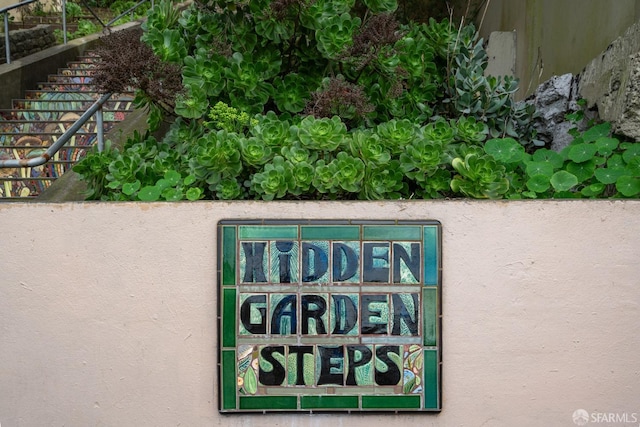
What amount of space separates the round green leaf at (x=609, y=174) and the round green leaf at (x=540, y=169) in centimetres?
24

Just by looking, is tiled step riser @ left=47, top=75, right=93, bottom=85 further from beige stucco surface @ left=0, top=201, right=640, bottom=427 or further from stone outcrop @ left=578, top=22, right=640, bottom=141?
stone outcrop @ left=578, top=22, right=640, bottom=141

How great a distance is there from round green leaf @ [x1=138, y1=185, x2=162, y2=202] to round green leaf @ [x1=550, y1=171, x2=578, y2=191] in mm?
2140

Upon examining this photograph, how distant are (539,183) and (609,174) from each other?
1.16 ft

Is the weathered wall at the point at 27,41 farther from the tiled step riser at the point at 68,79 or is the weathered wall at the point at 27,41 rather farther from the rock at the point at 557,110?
the rock at the point at 557,110

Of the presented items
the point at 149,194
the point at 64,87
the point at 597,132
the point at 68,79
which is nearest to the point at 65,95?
the point at 64,87

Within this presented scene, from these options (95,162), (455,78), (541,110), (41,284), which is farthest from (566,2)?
(41,284)

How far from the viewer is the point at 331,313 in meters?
3.34

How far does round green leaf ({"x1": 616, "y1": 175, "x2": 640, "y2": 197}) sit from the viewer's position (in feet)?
11.1

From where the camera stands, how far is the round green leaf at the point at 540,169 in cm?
359

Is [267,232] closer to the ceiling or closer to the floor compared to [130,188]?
closer to the floor

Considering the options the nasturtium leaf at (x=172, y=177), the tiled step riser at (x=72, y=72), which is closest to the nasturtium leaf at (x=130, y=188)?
the nasturtium leaf at (x=172, y=177)

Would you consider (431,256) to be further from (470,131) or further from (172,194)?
(172,194)

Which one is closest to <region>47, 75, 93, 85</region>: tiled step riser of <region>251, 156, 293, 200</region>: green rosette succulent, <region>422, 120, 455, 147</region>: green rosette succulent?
<region>251, 156, 293, 200</region>: green rosette succulent

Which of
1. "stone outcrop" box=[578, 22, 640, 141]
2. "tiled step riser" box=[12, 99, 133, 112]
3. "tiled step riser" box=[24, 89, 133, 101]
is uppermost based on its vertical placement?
"tiled step riser" box=[24, 89, 133, 101]
